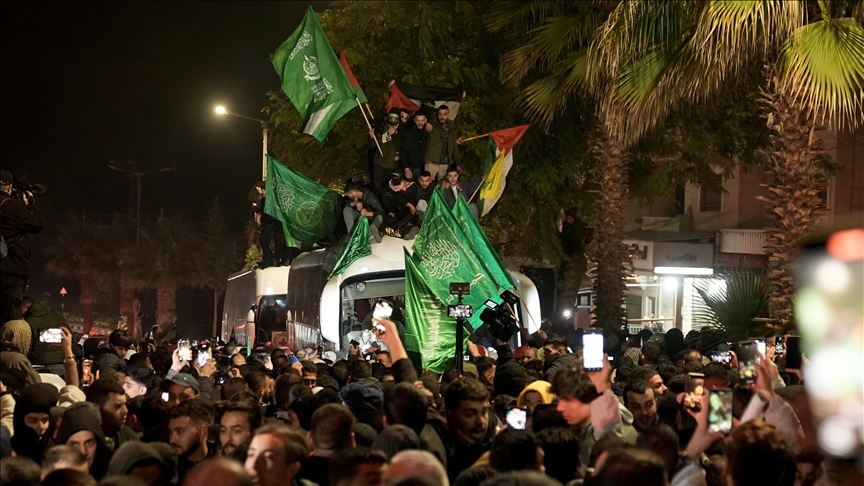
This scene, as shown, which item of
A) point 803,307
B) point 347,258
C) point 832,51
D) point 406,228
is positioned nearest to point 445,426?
point 803,307

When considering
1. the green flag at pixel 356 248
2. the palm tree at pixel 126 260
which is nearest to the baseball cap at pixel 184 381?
the green flag at pixel 356 248

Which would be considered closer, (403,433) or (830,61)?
(403,433)

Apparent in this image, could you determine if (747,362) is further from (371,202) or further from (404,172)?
(371,202)

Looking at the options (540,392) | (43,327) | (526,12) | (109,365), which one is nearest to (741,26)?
(526,12)

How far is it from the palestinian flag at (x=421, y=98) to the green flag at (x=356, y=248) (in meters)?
2.26

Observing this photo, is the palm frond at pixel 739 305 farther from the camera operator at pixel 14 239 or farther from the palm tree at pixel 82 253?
the palm tree at pixel 82 253

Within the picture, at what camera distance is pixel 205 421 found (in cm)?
643

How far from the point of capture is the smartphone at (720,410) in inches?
205

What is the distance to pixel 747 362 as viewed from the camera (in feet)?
19.4

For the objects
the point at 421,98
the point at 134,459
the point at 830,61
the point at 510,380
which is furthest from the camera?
the point at 421,98

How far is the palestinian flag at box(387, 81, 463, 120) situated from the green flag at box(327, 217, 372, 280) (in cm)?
226

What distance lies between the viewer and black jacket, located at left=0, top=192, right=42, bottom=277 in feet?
32.4

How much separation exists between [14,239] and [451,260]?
15.7 feet

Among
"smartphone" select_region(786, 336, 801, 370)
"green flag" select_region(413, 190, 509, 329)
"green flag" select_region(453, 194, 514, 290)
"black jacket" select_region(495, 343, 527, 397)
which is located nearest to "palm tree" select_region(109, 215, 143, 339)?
"green flag" select_region(453, 194, 514, 290)
